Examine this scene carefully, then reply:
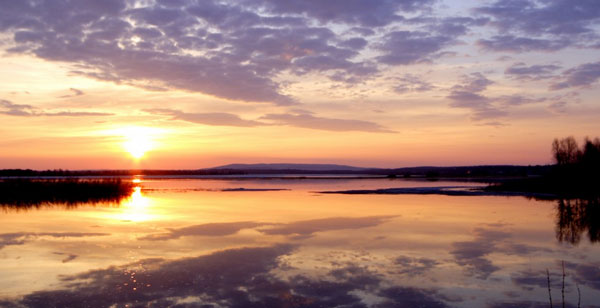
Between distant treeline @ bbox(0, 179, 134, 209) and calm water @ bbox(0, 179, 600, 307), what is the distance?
33.3 ft

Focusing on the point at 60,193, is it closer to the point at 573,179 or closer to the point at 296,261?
the point at 296,261

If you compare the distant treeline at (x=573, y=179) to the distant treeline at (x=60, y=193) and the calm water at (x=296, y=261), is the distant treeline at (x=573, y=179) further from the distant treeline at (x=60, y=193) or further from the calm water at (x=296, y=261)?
the distant treeline at (x=60, y=193)

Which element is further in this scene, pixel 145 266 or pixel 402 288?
pixel 145 266

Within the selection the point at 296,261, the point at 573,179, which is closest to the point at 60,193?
the point at 296,261

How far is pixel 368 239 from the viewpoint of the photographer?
17609 millimetres

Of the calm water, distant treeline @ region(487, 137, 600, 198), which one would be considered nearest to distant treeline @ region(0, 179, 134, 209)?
the calm water

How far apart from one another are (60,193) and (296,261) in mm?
33684

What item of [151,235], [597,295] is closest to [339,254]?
[597,295]

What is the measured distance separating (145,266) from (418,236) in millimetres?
10275

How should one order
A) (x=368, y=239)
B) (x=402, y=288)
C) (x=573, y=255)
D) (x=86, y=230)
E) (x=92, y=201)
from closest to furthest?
(x=402, y=288) < (x=573, y=255) < (x=368, y=239) < (x=86, y=230) < (x=92, y=201)

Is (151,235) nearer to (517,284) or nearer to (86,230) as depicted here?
(86,230)

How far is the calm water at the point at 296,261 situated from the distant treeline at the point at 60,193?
10.1 metres

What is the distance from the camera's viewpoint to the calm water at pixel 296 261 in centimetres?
1010

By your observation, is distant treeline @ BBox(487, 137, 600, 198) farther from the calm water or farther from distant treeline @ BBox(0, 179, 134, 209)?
distant treeline @ BBox(0, 179, 134, 209)
